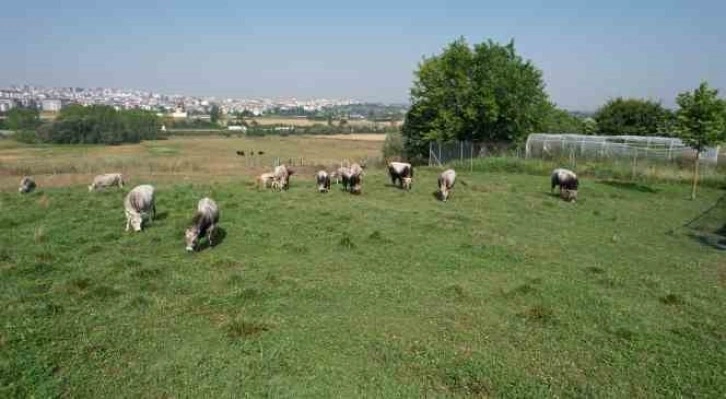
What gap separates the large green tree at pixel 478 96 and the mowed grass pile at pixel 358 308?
773 inches

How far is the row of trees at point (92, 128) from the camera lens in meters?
77.4

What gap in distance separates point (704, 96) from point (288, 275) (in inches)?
782

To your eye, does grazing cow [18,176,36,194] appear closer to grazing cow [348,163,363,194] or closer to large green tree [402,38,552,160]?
grazing cow [348,163,363,194]

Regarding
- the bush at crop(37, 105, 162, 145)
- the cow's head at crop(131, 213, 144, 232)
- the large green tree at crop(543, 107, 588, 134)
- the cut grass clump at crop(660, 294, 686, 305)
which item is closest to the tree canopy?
the bush at crop(37, 105, 162, 145)

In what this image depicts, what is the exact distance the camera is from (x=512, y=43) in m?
35.6

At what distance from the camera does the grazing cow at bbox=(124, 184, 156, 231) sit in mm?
13078

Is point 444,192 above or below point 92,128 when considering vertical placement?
below

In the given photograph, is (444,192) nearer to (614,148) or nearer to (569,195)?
(569,195)

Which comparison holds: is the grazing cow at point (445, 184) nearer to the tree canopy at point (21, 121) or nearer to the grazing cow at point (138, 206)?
the grazing cow at point (138, 206)

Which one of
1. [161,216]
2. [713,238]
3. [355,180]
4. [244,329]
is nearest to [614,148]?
[713,238]

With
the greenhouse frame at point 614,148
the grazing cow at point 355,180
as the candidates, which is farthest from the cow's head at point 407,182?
the greenhouse frame at point 614,148

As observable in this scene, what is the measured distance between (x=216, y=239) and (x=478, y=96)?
24946 millimetres

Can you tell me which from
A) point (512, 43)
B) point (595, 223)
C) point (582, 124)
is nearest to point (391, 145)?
point (512, 43)

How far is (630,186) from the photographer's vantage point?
23969 mm
